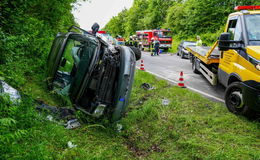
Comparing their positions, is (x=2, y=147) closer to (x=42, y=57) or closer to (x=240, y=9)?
(x=42, y=57)

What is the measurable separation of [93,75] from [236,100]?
299cm

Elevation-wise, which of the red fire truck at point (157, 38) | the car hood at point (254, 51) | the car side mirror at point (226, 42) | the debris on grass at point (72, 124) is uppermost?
the red fire truck at point (157, 38)

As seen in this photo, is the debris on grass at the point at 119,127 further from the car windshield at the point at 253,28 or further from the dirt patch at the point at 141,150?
the car windshield at the point at 253,28

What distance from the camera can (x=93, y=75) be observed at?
3.94 m

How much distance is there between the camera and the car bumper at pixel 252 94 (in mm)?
3365

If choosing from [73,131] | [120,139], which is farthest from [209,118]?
[73,131]

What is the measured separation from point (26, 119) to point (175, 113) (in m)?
2.96

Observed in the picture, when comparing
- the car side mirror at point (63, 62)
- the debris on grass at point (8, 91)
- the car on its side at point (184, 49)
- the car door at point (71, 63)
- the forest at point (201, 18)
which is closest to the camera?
the debris on grass at point (8, 91)

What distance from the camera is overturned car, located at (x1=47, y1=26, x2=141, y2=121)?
3.76 m

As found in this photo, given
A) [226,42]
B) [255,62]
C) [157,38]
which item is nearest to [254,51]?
[255,62]

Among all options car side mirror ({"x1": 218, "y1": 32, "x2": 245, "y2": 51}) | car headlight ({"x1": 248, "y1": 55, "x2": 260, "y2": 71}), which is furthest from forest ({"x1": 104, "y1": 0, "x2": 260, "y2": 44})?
car headlight ({"x1": 248, "y1": 55, "x2": 260, "y2": 71})

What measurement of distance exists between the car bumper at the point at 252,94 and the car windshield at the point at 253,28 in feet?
3.18

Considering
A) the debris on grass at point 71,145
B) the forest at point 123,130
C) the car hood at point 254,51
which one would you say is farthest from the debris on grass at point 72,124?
the car hood at point 254,51

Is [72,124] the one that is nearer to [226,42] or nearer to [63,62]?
Result: [63,62]
